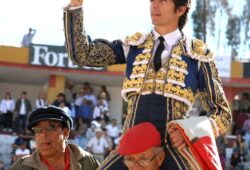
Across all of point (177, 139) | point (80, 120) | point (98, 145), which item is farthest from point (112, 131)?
point (177, 139)

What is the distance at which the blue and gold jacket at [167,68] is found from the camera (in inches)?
125

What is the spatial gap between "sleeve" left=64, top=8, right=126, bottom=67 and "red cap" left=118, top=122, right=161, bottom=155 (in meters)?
0.50

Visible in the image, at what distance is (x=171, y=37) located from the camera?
3.30 m

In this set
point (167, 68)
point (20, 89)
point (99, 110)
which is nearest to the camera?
point (167, 68)

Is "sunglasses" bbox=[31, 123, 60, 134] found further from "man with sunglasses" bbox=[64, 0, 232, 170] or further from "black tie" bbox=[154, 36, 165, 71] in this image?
"black tie" bbox=[154, 36, 165, 71]

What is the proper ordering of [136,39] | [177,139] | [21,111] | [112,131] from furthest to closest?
[21,111] → [112,131] → [136,39] → [177,139]

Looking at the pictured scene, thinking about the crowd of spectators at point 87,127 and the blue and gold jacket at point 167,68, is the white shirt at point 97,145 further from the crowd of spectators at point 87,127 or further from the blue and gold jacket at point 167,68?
the blue and gold jacket at point 167,68

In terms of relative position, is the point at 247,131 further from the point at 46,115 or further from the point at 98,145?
the point at 46,115

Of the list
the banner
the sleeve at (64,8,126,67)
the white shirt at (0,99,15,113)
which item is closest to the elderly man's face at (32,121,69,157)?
the sleeve at (64,8,126,67)

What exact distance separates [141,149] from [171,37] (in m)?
0.69

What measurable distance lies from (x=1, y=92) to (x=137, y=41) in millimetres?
18936

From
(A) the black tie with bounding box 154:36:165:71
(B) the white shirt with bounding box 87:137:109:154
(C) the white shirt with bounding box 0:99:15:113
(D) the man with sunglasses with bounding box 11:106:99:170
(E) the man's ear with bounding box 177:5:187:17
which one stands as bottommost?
(B) the white shirt with bounding box 87:137:109:154

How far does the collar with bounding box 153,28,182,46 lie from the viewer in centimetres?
330

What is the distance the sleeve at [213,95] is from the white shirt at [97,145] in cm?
1103
